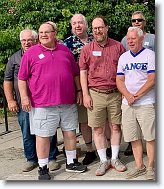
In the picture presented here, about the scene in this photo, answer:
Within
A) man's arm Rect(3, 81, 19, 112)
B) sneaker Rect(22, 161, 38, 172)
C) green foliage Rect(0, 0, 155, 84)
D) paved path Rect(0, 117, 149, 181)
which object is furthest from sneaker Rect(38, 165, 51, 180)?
green foliage Rect(0, 0, 155, 84)

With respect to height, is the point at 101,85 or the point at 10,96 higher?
the point at 101,85

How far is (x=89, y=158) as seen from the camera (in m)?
5.41

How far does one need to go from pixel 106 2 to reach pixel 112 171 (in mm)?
4732

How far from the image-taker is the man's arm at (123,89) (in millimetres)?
4582

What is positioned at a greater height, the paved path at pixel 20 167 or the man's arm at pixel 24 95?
the man's arm at pixel 24 95

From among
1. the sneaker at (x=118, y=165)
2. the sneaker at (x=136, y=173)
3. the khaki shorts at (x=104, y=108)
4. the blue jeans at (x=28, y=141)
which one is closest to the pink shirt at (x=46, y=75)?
the khaki shorts at (x=104, y=108)

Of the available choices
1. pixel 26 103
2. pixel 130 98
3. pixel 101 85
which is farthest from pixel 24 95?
pixel 130 98

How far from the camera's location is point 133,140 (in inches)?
186

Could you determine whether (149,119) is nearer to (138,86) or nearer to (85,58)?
(138,86)

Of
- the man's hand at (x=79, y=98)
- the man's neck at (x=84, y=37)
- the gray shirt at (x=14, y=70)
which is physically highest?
the man's neck at (x=84, y=37)

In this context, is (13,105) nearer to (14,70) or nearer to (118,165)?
(14,70)

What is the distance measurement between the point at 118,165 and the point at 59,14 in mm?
4797

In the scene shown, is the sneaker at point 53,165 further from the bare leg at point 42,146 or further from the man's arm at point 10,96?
the man's arm at point 10,96

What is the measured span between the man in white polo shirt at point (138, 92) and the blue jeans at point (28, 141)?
109cm
